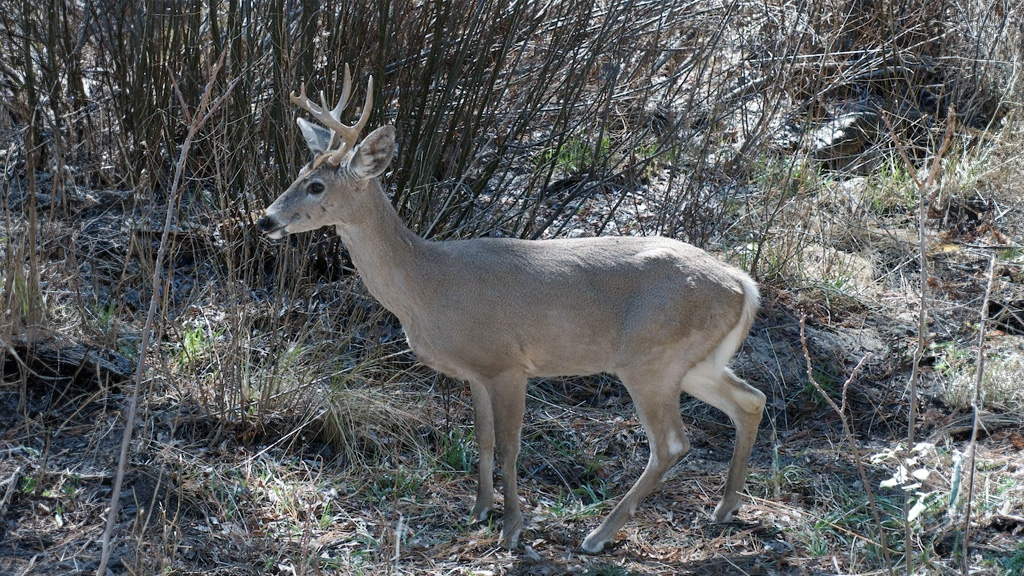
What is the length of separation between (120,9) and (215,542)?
428 centimetres

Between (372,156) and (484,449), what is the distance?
5.23 ft

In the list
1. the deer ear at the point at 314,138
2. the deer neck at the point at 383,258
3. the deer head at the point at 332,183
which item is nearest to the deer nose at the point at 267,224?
the deer head at the point at 332,183

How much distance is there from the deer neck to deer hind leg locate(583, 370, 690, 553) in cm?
111

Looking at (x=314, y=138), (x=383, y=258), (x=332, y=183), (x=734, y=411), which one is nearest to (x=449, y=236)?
(x=314, y=138)

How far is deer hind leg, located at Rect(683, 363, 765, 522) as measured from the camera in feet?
17.7

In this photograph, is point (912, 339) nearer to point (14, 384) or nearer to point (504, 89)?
point (504, 89)

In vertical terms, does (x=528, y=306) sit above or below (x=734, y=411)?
above

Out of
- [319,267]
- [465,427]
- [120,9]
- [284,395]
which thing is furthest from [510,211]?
[120,9]

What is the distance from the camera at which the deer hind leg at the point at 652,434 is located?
511 centimetres

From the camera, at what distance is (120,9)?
7.39 meters

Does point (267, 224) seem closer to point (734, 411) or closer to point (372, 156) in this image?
point (372, 156)

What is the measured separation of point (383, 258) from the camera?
514 centimetres

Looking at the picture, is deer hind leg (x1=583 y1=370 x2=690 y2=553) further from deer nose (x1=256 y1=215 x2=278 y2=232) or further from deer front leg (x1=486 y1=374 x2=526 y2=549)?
deer nose (x1=256 y1=215 x2=278 y2=232)

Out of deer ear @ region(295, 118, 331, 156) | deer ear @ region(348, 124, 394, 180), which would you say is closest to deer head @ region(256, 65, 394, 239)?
deer ear @ region(348, 124, 394, 180)
